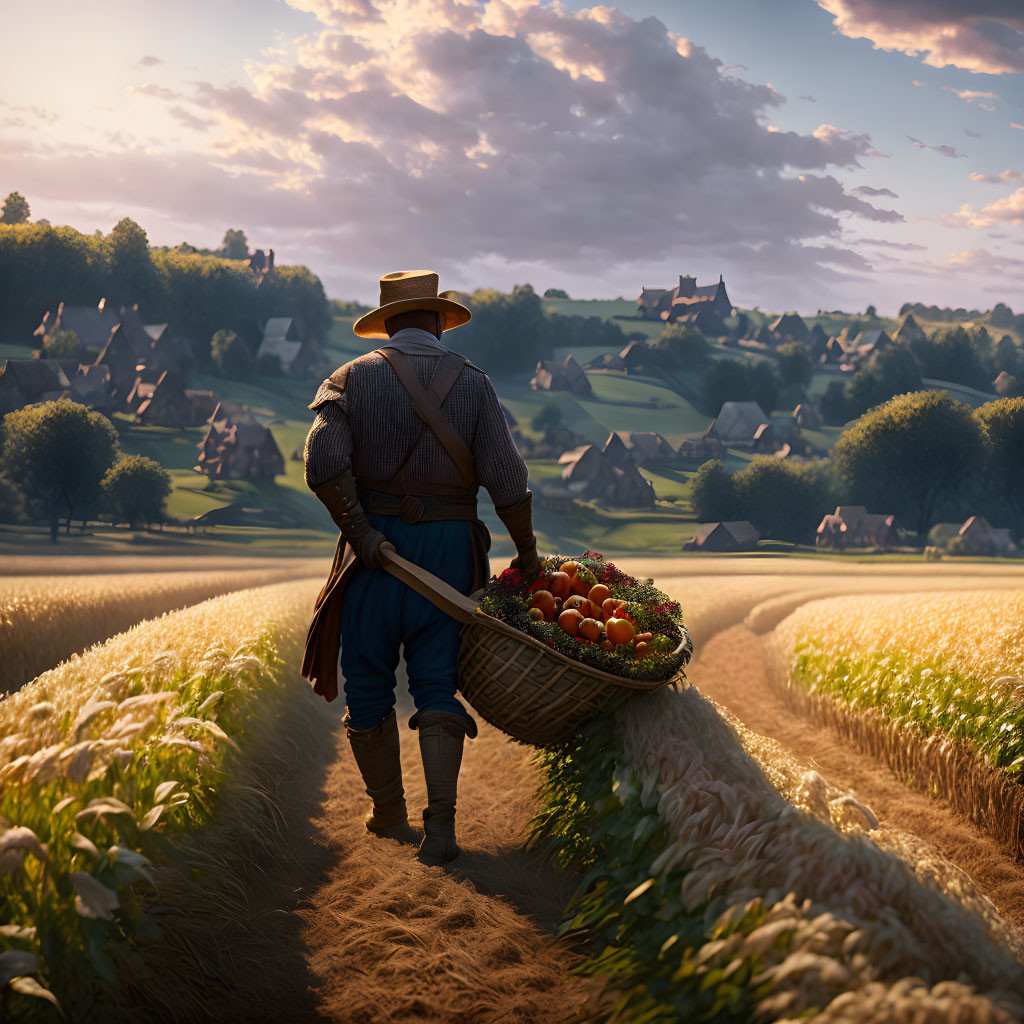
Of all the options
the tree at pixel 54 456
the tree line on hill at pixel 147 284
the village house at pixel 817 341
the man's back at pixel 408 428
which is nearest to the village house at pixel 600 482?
the tree line on hill at pixel 147 284

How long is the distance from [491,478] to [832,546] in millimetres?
46915

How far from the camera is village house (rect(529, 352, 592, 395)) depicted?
74.5 metres

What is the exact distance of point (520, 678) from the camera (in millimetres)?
3832

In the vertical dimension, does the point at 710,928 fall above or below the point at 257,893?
above

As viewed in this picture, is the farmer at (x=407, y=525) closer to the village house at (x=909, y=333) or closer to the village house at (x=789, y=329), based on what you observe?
the village house at (x=909, y=333)

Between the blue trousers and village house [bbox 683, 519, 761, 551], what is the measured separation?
145 ft

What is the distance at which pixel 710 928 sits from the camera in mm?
2559

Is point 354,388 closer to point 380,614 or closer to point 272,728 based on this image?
point 380,614

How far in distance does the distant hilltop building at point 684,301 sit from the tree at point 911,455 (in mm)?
59934

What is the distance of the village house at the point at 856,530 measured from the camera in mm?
45969

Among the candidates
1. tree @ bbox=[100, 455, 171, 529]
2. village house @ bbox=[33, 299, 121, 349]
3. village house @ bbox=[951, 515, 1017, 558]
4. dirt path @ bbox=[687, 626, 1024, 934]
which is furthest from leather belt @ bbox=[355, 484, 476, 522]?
village house @ bbox=[33, 299, 121, 349]

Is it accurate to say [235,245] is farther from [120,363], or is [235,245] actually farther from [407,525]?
[407,525]

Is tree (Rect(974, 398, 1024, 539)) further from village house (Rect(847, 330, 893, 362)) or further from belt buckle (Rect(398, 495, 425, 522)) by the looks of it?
village house (Rect(847, 330, 893, 362))

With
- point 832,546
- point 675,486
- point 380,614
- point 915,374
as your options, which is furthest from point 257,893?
point 915,374
